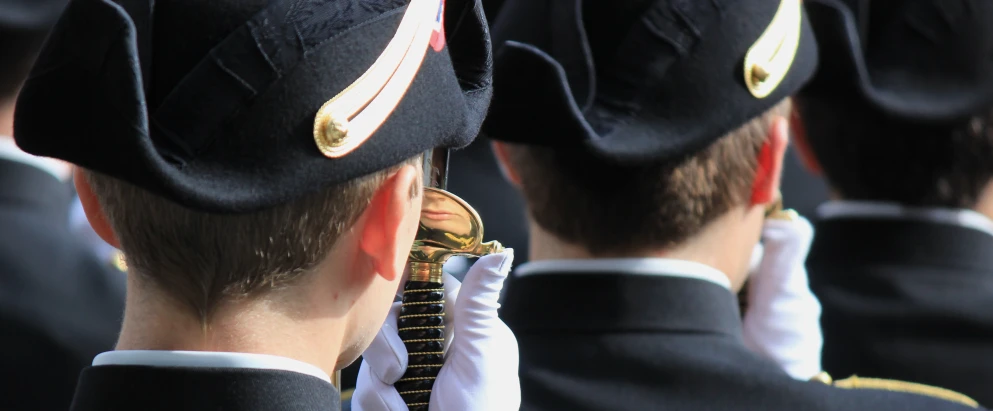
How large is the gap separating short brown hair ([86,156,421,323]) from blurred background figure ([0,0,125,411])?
181 centimetres

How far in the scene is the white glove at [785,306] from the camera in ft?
12.5

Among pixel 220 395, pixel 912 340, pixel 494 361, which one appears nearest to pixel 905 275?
pixel 912 340

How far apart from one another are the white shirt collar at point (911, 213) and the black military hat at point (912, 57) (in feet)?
0.85

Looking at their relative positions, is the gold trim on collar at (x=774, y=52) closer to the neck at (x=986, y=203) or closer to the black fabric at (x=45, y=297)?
the neck at (x=986, y=203)

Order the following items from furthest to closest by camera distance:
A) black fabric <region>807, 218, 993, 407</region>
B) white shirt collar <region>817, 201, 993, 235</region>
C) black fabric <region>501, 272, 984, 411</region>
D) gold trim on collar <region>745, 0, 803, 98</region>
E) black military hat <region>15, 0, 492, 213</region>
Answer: white shirt collar <region>817, 201, 993, 235</region> → black fabric <region>807, 218, 993, 407</region> → gold trim on collar <region>745, 0, 803, 98</region> → black fabric <region>501, 272, 984, 411</region> → black military hat <region>15, 0, 492, 213</region>

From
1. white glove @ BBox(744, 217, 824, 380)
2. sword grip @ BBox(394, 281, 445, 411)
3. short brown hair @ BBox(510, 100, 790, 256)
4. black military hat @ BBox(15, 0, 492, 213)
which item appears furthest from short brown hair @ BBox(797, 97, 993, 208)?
black military hat @ BBox(15, 0, 492, 213)

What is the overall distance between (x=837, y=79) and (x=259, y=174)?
102 inches

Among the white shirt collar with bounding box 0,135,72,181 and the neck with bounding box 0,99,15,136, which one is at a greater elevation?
the neck with bounding box 0,99,15,136

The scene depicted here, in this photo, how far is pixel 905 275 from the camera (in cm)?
413

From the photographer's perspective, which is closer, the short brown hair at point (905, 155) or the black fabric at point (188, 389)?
the black fabric at point (188, 389)

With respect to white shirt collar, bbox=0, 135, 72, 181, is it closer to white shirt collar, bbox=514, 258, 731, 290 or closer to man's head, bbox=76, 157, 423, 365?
white shirt collar, bbox=514, 258, 731, 290

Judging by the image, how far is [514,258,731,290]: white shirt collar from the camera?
312cm

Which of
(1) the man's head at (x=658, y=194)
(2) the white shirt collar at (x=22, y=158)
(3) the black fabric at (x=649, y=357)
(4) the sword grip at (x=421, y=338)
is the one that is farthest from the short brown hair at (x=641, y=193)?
(2) the white shirt collar at (x=22, y=158)

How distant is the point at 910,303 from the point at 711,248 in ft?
3.62
